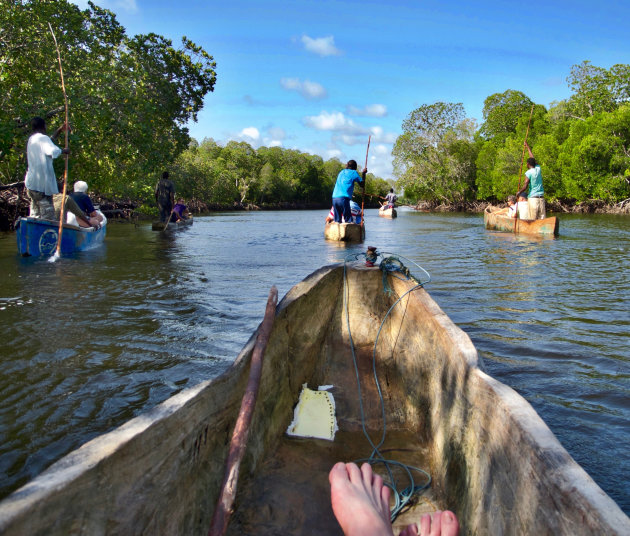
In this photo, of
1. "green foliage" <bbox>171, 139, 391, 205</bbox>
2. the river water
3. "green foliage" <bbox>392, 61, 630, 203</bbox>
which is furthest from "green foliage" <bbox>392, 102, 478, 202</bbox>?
the river water

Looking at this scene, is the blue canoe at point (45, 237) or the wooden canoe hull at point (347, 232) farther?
the wooden canoe hull at point (347, 232)

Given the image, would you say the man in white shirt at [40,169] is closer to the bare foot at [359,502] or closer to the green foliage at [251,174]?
the bare foot at [359,502]

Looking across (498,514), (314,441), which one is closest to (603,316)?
(314,441)

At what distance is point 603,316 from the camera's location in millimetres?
5102


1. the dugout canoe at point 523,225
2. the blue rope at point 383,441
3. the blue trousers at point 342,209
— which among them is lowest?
the blue rope at point 383,441

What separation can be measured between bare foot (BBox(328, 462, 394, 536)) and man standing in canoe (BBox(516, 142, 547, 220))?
12680mm

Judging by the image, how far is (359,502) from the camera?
1.58m

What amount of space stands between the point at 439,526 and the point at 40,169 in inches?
350

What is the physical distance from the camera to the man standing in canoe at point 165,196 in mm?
15633

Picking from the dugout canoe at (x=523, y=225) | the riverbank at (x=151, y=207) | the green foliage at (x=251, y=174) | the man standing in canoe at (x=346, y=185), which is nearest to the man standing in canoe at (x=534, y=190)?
the dugout canoe at (x=523, y=225)

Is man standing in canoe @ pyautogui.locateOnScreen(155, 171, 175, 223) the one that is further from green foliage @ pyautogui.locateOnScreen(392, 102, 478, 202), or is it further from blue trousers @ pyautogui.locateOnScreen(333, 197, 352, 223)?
green foliage @ pyautogui.locateOnScreen(392, 102, 478, 202)

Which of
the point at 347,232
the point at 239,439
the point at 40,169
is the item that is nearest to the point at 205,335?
the point at 239,439

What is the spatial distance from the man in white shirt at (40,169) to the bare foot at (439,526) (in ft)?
26.8

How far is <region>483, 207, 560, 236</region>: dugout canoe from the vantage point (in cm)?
1322
